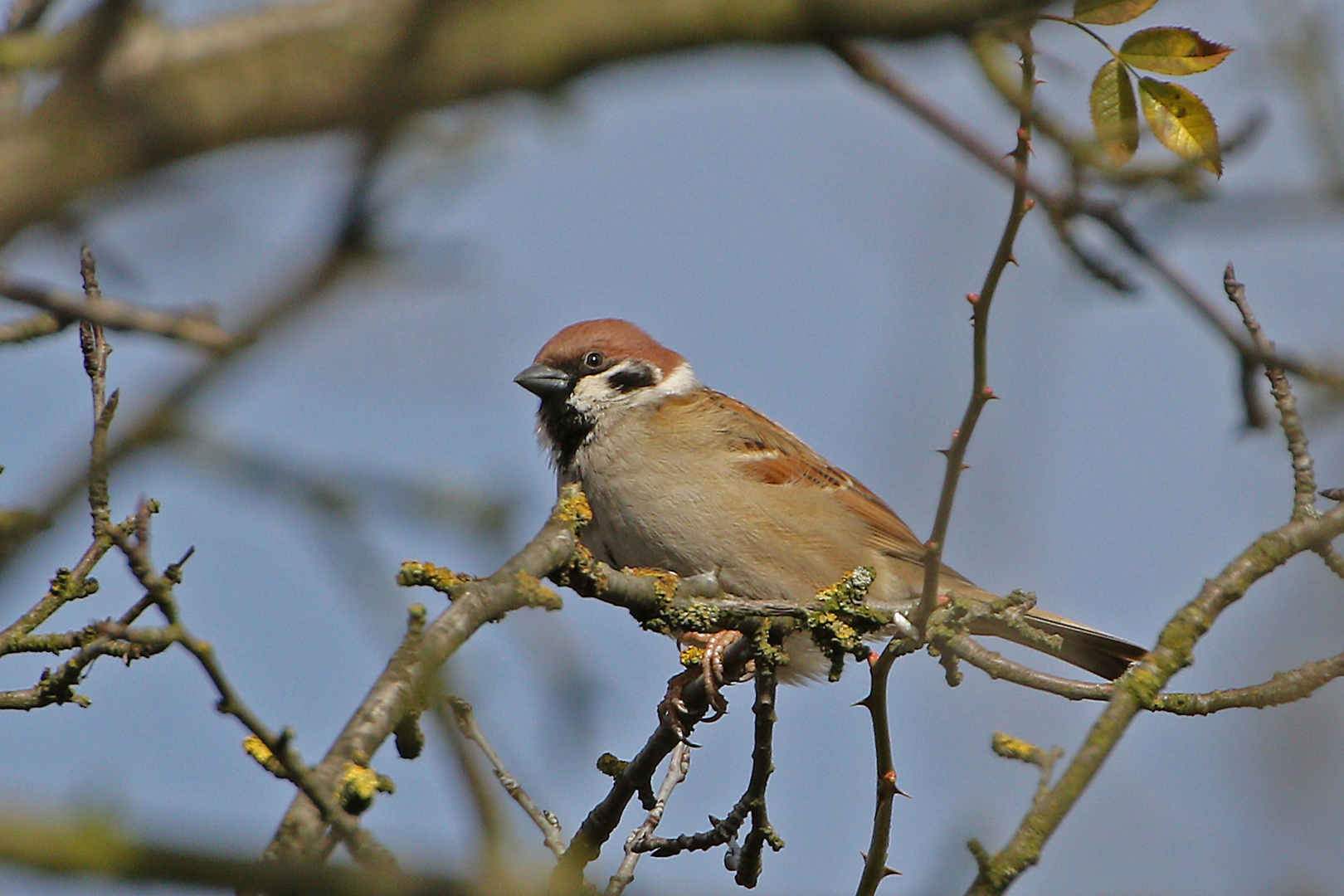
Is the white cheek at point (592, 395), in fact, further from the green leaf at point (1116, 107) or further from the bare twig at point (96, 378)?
the green leaf at point (1116, 107)

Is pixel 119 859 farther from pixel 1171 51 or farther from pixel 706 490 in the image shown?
pixel 706 490

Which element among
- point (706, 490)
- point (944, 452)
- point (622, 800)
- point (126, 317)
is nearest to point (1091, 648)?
point (706, 490)

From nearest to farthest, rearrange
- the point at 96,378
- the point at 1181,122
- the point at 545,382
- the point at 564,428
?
the point at 1181,122 → the point at 96,378 → the point at 564,428 → the point at 545,382

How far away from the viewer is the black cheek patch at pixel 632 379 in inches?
232

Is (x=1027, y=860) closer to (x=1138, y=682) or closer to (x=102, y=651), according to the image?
(x=1138, y=682)

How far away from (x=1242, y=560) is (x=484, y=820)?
2.38 m

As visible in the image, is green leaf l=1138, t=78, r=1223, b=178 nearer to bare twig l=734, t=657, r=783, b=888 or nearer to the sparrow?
bare twig l=734, t=657, r=783, b=888

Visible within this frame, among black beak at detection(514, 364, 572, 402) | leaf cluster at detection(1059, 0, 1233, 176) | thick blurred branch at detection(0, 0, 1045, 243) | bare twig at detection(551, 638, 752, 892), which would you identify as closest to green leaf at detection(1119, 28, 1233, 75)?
leaf cluster at detection(1059, 0, 1233, 176)

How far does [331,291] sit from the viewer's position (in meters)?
1.38

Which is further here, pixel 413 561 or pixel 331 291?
pixel 413 561

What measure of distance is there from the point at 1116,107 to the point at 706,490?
2.95 meters

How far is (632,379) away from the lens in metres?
5.98

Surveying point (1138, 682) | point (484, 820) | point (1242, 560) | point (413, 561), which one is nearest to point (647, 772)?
point (413, 561)

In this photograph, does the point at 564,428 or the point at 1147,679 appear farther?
the point at 564,428
